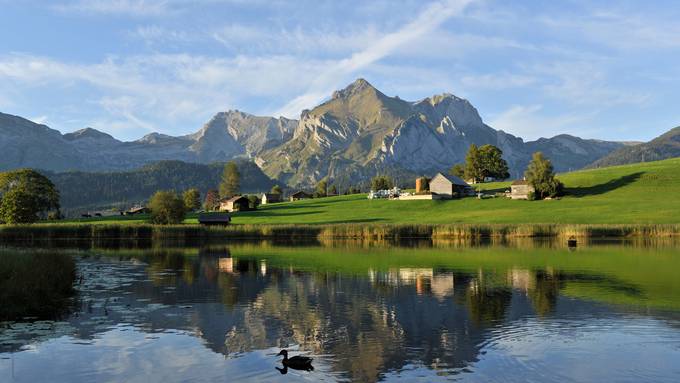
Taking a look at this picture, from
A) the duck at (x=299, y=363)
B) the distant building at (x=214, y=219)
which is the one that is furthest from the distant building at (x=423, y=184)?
the duck at (x=299, y=363)

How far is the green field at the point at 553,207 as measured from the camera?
116m

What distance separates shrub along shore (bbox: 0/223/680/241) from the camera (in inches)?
3617

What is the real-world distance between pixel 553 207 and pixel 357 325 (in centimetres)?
11301

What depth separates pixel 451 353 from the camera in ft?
74.9

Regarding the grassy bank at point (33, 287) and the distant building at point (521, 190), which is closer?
the grassy bank at point (33, 287)

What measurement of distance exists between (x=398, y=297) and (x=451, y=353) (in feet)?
46.3

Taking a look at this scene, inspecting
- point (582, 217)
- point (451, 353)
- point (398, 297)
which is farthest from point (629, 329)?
point (582, 217)

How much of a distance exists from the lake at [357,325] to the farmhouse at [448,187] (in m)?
108

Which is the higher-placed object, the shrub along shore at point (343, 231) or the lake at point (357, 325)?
the shrub along shore at point (343, 231)

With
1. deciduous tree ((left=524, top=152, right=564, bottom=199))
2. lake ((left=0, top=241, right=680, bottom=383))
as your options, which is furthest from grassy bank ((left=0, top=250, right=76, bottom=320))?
deciduous tree ((left=524, top=152, right=564, bottom=199))

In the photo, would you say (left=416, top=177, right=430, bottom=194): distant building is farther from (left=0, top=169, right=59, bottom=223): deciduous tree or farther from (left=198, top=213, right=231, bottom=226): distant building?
(left=0, top=169, right=59, bottom=223): deciduous tree

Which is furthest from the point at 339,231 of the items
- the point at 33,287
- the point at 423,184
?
the point at 423,184

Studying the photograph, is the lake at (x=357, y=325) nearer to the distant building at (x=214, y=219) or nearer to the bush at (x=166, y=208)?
the bush at (x=166, y=208)

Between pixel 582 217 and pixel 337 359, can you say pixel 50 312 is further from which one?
pixel 582 217
